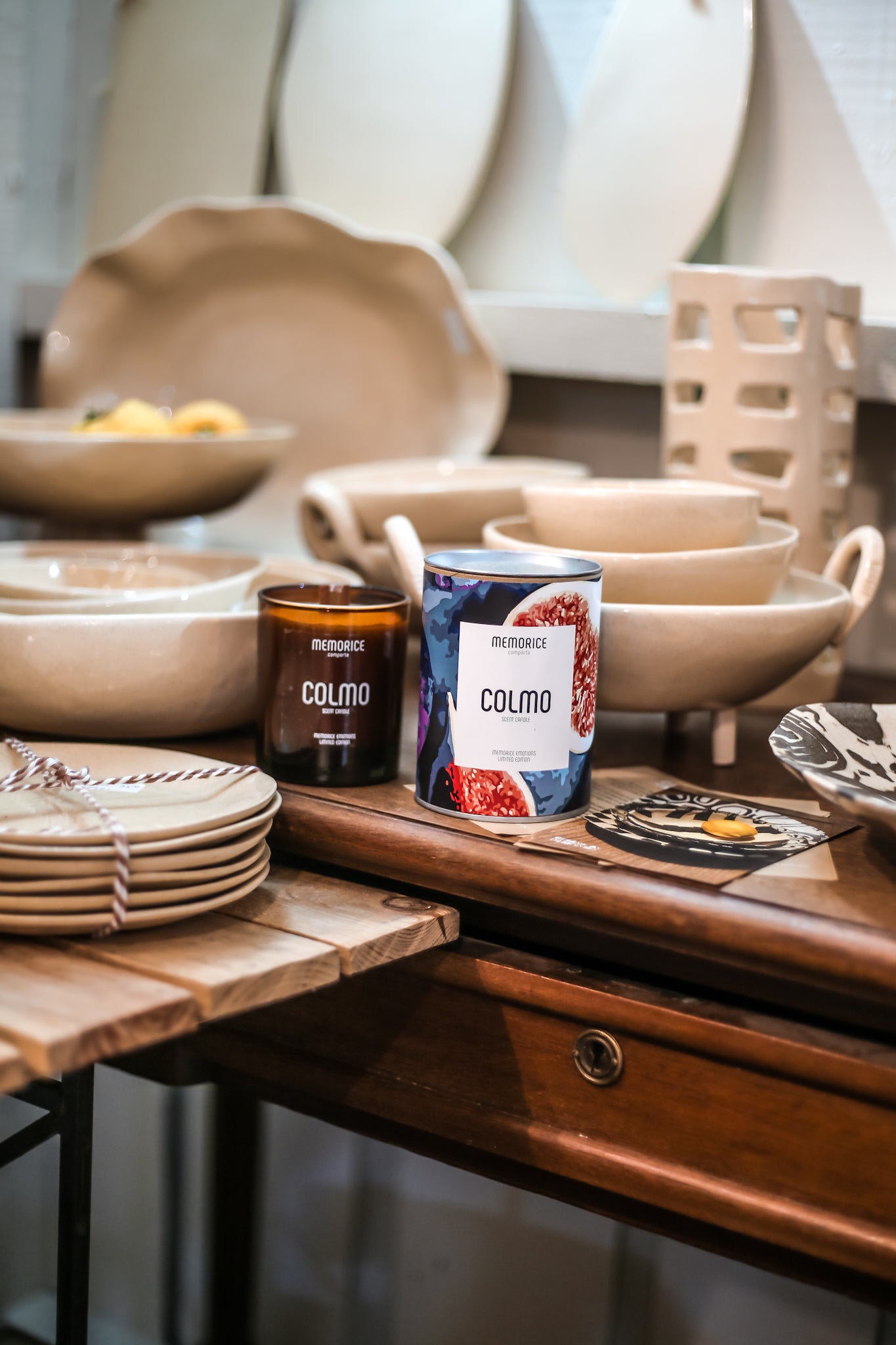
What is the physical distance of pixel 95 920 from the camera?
0.60 metres

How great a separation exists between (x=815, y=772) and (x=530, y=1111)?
0.75 ft

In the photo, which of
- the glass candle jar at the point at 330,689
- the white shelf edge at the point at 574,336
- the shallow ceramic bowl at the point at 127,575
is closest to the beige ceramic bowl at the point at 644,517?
the glass candle jar at the point at 330,689

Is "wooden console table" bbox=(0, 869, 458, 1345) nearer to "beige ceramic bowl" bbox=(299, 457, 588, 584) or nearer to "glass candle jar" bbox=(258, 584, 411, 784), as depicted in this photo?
"glass candle jar" bbox=(258, 584, 411, 784)

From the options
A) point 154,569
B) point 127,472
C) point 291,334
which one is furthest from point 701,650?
point 291,334

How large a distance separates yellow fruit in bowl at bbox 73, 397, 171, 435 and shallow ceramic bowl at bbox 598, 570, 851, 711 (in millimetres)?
586

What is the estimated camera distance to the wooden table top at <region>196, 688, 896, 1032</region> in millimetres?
610

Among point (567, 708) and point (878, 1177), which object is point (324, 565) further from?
point (878, 1177)

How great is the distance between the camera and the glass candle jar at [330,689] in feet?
2.50

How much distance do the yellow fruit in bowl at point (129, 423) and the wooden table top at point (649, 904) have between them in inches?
21.4

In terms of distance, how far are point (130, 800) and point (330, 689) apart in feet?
0.45

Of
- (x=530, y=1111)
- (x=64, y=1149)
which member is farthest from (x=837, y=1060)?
(x=64, y=1149)

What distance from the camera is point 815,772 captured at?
2.14ft

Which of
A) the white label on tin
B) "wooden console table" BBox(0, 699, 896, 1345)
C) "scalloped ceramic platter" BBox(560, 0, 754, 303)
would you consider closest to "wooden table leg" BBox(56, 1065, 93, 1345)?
"wooden console table" BBox(0, 699, 896, 1345)

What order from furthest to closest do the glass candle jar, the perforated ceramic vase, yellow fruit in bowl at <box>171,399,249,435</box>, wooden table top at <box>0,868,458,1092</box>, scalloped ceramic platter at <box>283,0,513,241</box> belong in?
scalloped ceramic platter at <box>283,0,513,241</box> < yellow fruit in bowl at <box>171,399,249,435</box> < the perforated ceramic vase < the glass candle jar < wooden table top at <box>0,868,458,1092</box>
